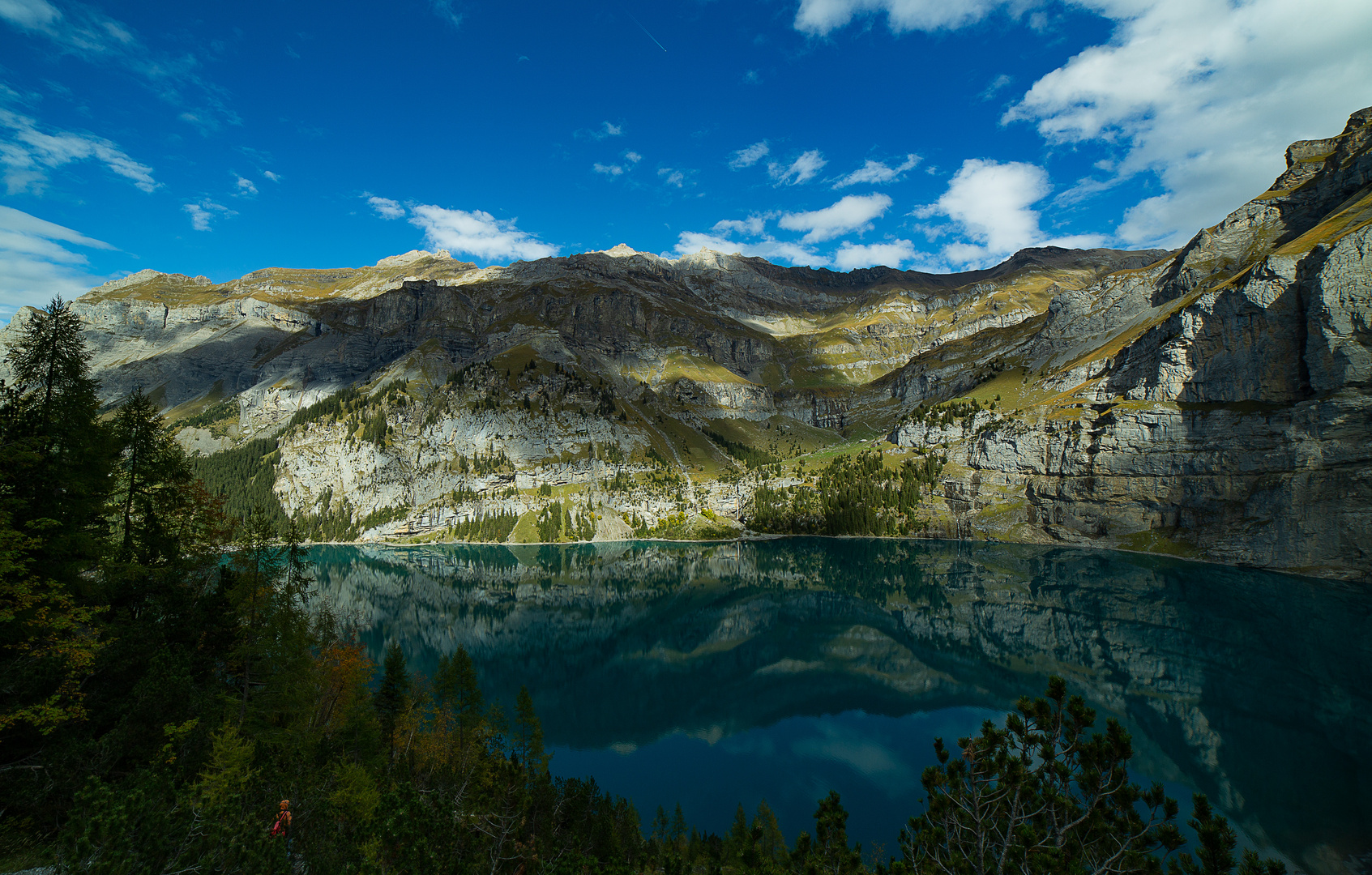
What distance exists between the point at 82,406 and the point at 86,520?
11.4 feet

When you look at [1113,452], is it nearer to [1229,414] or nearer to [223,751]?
[1229,414]

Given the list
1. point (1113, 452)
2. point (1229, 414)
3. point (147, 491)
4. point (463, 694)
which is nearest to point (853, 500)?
point (1113, 452)

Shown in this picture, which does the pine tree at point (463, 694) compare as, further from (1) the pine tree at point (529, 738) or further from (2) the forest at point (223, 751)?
(2) the forest at point (223, 751)

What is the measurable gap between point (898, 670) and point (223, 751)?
58346 millimetres

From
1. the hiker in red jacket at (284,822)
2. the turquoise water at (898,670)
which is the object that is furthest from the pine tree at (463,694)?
the hiker in red jacket at (284,822)

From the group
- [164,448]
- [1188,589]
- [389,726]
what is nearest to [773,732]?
[389,726]

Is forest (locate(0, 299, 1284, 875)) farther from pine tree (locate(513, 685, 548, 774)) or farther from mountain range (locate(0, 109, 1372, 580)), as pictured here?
mountain range (locate(0, 109, 1372, 580))

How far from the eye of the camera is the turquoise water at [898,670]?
34.3m

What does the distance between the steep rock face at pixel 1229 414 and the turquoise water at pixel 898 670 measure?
10962mm

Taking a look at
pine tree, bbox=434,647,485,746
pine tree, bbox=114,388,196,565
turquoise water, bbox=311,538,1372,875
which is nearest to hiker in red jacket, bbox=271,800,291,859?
pine tree, bbox=114,388,196,565

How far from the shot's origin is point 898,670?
57.5 metres

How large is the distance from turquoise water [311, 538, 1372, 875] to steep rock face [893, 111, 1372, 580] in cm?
1096

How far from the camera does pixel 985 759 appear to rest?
10.9 meters

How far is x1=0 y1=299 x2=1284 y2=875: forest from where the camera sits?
355 inches
